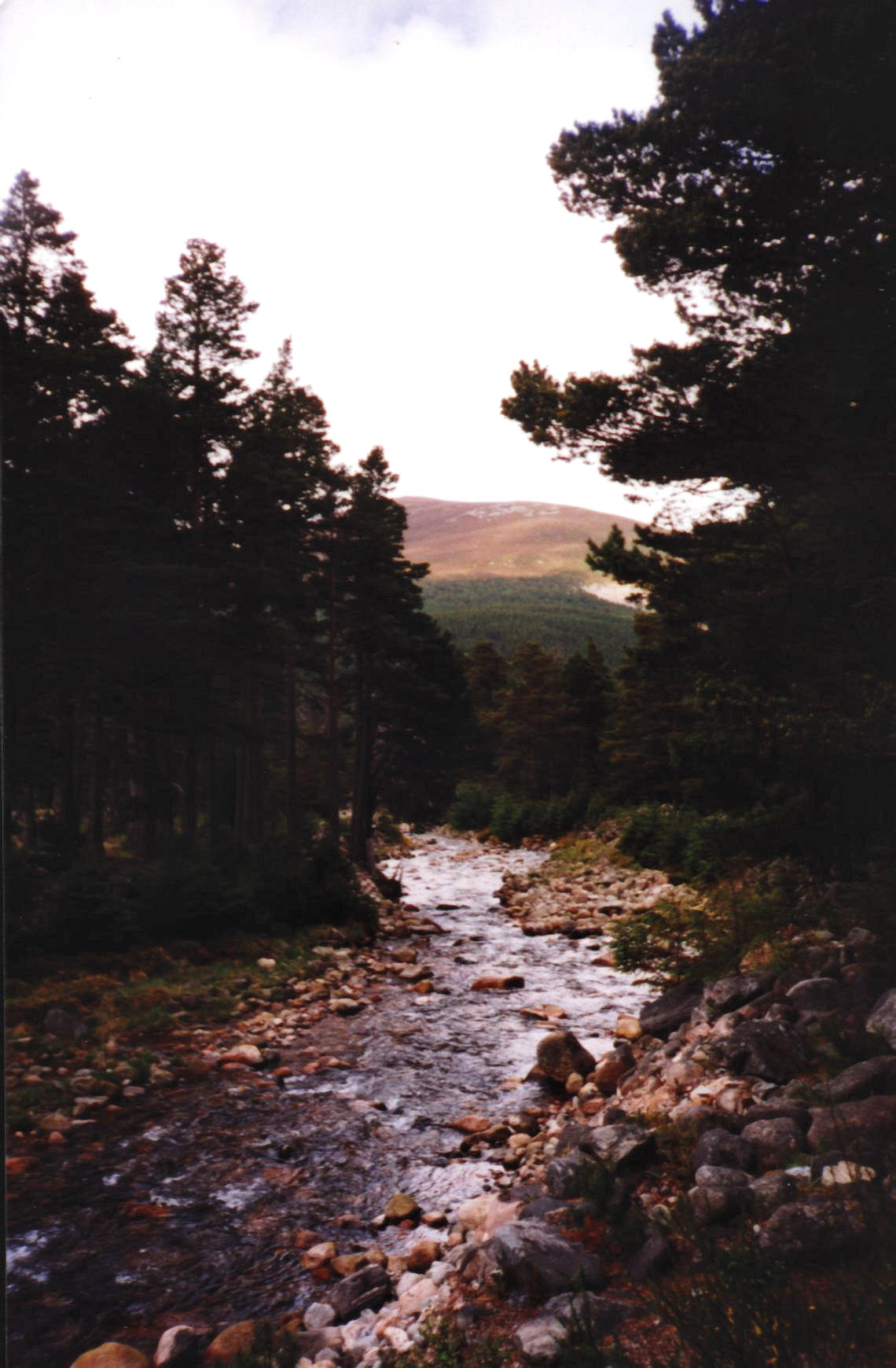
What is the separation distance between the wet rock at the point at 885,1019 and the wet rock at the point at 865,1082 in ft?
0.99

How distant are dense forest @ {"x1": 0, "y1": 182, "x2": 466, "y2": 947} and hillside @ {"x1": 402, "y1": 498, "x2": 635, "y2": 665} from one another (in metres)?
0.26

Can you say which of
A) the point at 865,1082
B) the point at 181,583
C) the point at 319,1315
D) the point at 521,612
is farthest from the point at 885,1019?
the point at 181,583

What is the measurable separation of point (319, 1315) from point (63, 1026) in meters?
5.63

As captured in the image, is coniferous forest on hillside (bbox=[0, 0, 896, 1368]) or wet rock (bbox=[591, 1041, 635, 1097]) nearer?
coniferous forest on hillside (bbox=[0, 0, 896, 1368])

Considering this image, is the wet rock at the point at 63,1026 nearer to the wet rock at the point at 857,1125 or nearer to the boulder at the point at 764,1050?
the boulder at the point at 764,1050

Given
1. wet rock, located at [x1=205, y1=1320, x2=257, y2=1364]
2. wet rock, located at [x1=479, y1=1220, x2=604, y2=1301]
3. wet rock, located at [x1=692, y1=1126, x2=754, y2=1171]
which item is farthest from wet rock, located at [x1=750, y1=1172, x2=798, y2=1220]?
wet rock, located at [x1=205, y1=1320, x2=257, y2=1364]

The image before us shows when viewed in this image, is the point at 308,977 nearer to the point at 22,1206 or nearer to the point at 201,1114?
the point at 201,1114

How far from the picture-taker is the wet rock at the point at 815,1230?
2715 millimetres

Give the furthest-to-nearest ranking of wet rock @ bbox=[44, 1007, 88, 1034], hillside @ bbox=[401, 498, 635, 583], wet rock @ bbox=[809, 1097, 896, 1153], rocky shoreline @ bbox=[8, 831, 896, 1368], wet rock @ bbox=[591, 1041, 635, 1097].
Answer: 1. wet rock @ bbox=[44, 1007, 88, 1034]
2. wet rock @ bbox=[591, 1041, 635, 1097]
3. hillside @ bbox=[401, 498, 635, 583]
4. wet rock @ bbox=[809, 1097, 896, 1153]
5. rocky shoreline @ bbox=[8, 831, 896, 1368]

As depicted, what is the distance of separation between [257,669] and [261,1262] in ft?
18.2

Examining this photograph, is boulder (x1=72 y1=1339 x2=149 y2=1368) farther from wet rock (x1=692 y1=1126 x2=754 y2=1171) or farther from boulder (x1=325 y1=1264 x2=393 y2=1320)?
wet rock (x1=692 y1=1126 x2=754 y2=1171)

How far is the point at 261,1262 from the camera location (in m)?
4.61

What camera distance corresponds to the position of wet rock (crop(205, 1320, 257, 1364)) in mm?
3742

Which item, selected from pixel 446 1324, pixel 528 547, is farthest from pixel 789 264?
pixel 446 1324
